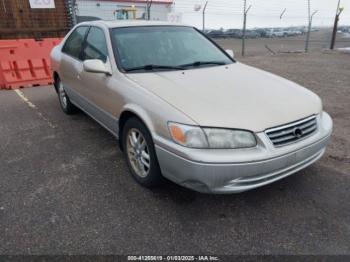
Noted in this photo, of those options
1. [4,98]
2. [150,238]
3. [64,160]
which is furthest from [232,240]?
[4,98]

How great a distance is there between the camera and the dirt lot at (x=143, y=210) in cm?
240

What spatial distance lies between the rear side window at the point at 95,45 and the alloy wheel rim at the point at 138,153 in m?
1.05

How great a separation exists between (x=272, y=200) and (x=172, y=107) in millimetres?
1304

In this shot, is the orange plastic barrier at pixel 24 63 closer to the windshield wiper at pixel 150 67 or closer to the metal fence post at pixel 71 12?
the metal fence post at pixel 71 12

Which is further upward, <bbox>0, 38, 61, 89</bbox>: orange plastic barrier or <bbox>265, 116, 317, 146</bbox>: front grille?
<bbox>265, 116, 317, 146</bbox>: front grille

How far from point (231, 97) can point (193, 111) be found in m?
0.46

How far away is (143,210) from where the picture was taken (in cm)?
280

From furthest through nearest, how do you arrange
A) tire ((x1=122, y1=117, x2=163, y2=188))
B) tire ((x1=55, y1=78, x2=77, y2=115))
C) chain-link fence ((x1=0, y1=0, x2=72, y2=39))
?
1. chain-link fence ((x1=0, y1=0, x2=72, y2=39))
2. tire ((x1=55, y1=78, x2=77, y2=115))
3. tire ((x1=122, y1=117, x2=163, y2=188))

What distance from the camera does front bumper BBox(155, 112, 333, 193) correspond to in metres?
2.36

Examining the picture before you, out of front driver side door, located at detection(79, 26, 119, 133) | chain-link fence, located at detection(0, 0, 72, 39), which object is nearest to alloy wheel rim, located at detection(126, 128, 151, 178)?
front driver side door, located at detection(79, 26, 119, 133)

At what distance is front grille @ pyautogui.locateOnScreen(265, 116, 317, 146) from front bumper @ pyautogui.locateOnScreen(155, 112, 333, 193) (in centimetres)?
5

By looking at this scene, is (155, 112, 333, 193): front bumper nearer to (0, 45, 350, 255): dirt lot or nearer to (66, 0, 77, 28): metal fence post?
(0, 45, 350, 255): dirt lot

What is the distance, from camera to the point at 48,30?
1057 cm

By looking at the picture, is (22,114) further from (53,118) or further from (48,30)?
(48,30)
